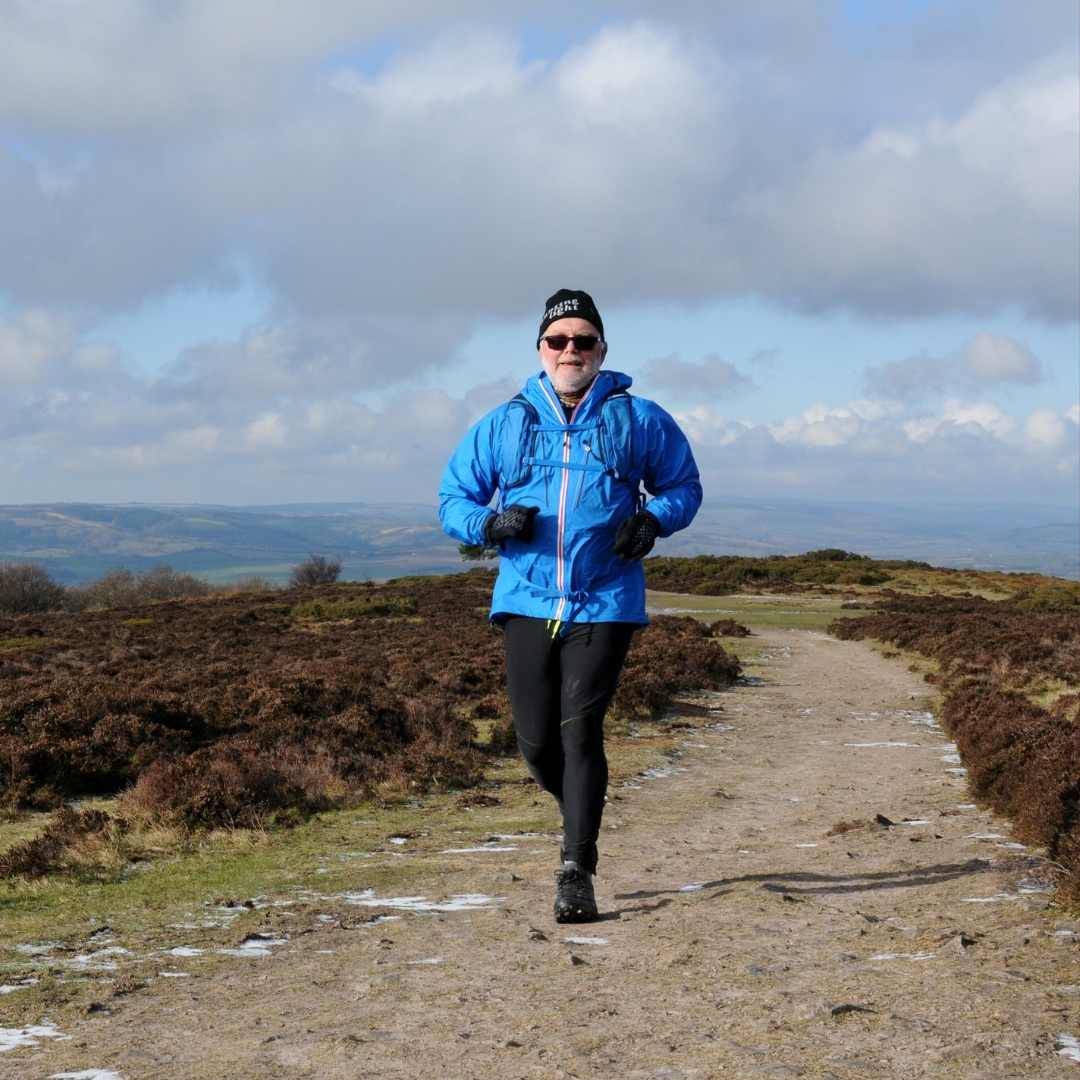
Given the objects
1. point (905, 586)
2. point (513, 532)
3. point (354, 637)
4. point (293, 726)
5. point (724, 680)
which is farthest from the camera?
point (905, 586)

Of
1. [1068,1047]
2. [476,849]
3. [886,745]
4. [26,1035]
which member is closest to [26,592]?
[886,745]

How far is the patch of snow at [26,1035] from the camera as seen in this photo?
12.6 feet

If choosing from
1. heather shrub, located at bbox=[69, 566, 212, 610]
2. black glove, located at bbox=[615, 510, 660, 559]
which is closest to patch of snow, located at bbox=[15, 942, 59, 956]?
black glove, located at bbox=[615, 510, 660, 559]

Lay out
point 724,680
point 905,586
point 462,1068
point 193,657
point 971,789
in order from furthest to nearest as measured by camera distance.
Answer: point 905,586, point 193,657, point 724,680, point 971,789, point 462,1068

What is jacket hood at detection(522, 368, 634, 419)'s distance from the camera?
18.2 feet

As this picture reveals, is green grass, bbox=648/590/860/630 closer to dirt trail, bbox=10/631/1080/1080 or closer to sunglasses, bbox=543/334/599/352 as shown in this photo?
dirt trail, bbox=10/631/1080/1080

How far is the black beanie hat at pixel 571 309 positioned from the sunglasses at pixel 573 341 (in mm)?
71

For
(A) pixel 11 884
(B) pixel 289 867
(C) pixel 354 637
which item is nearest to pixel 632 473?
(B) pixel 289 867

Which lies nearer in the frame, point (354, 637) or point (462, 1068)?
point (462, 1068)

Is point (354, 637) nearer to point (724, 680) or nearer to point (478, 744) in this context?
point (724, 680)

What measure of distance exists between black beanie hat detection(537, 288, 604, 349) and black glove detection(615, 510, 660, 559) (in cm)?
96

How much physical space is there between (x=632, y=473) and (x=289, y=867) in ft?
11.6

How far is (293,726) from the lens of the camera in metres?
12.6

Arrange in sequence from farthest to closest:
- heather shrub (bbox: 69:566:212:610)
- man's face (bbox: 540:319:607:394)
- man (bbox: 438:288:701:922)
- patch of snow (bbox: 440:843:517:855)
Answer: heather shrub (bbox: 69:566:212:610) < patch of snow (bbox: 440:843:517:855) < man's face (bbox: 540:319:607:394) < man (bbox: 438:288:701:922)
